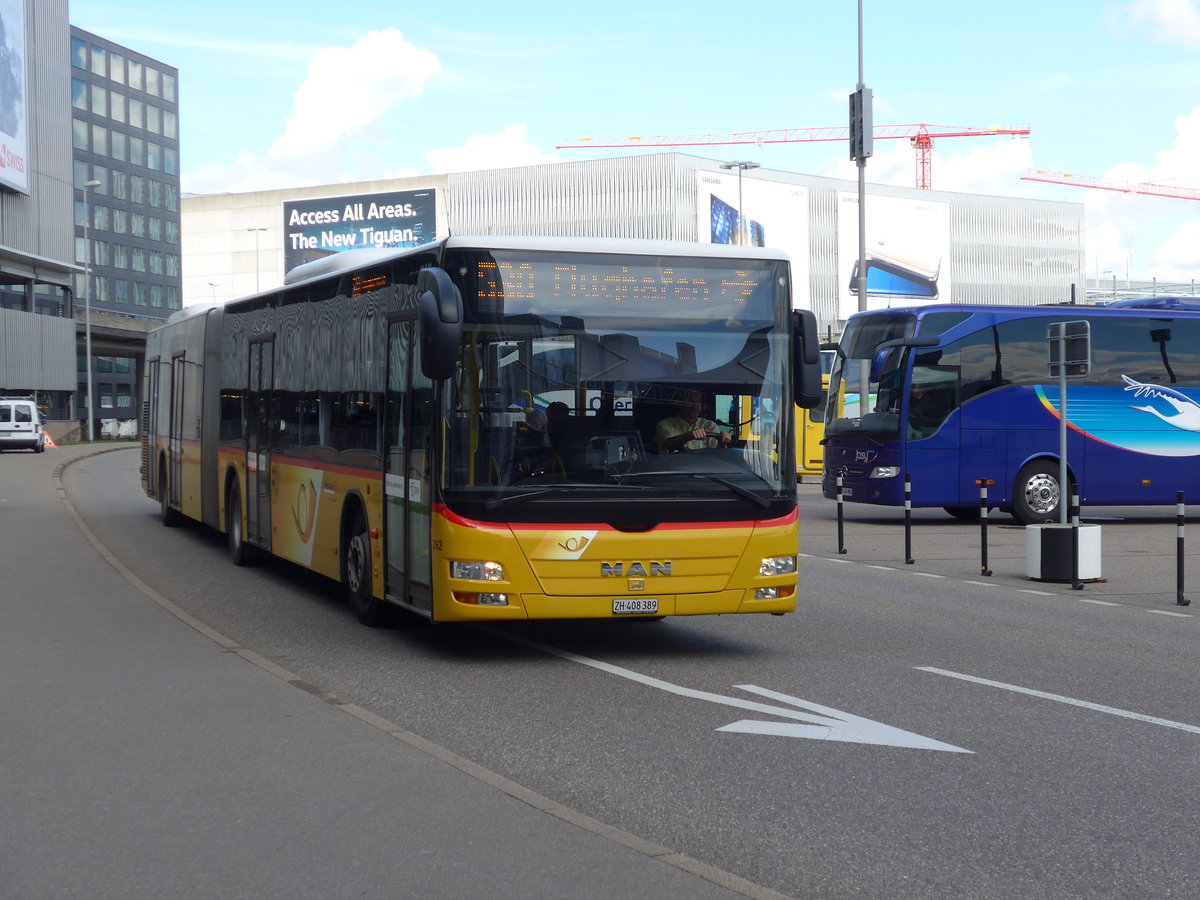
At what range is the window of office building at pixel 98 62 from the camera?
357 ft

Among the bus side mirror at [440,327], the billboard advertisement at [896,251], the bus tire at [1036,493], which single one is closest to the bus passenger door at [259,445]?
the bus side mirror at [440,327]

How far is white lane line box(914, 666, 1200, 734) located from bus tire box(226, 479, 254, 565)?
882 cm

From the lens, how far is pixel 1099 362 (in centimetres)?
2430

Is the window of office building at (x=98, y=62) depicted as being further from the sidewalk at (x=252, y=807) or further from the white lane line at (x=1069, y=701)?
the white lane line at (x=1069, y=701)

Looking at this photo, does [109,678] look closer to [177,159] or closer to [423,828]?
[423,828]

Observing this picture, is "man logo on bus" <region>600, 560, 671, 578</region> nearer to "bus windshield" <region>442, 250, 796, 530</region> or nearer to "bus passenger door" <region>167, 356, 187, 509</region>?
"bus windshield" <region>442, 250, 796, 530</region>

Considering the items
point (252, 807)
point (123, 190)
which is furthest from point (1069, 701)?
point (123, 190)

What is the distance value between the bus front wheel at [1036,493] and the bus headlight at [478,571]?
618 inches

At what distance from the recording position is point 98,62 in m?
110

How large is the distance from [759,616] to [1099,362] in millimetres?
13713

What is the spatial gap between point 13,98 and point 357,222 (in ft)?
192

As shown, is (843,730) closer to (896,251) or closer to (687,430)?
(687,430)

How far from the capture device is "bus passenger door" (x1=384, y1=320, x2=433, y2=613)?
32.4 ft

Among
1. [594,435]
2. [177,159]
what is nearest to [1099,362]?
[594,435]
